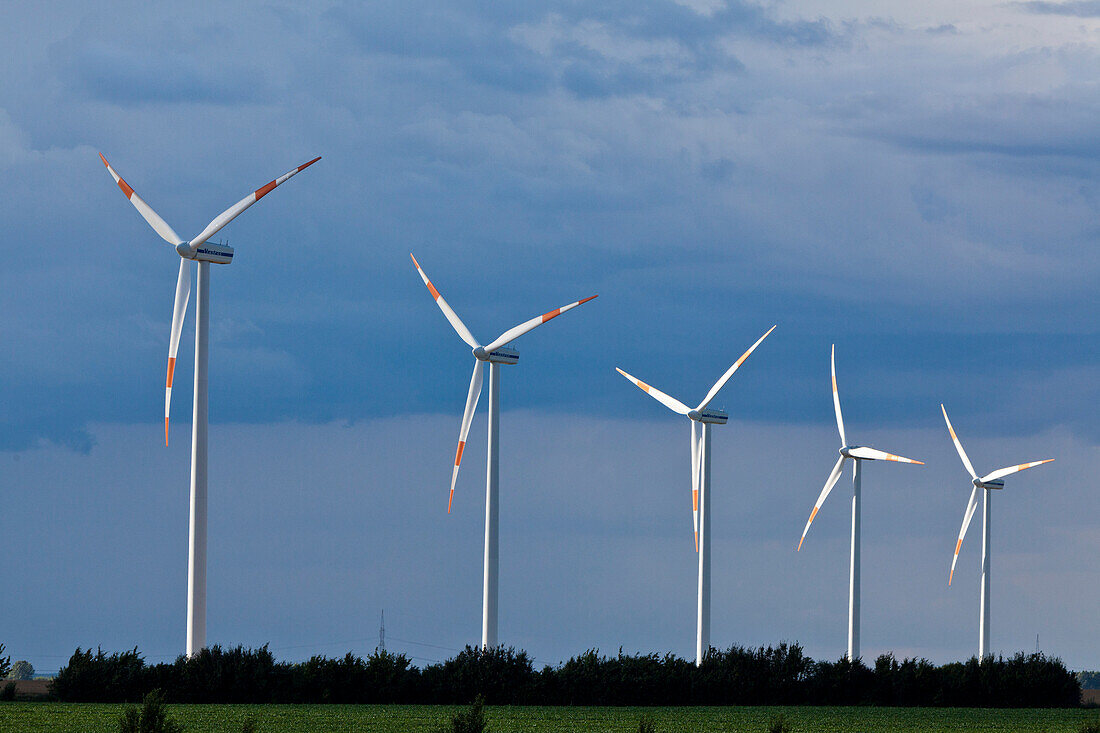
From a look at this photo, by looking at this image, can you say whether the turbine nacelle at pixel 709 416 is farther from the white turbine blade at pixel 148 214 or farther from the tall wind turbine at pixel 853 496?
the white turbine blade at pixel 148 214

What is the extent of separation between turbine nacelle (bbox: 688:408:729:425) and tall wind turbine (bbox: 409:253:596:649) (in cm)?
1454

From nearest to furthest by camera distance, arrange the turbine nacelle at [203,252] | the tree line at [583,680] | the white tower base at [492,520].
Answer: the tree line at [583,680] → the turbine nacelle at [203,252] → the white tower base at [492,520]

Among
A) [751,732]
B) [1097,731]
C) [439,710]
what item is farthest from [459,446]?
[1097,731]

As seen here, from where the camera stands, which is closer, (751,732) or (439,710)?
(751,732)

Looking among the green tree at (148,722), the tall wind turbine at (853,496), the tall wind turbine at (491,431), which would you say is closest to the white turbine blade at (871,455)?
the tall wind turbine at (853,496)

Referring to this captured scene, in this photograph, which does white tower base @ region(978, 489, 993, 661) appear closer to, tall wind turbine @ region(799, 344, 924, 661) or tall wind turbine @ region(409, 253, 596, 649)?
tall wind turbine @ region(799, 344, 924, 661)

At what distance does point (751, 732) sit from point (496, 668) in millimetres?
17093

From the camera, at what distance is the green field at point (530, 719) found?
4434 centimetres

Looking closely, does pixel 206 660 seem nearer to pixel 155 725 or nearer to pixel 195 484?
pixel 195 484

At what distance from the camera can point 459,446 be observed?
74500 mm

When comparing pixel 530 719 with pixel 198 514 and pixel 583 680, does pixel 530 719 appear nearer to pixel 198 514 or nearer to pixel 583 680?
pixel 583 680

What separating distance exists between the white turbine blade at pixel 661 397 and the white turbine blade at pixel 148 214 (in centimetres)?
3290

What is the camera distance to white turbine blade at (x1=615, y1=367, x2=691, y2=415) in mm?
86875

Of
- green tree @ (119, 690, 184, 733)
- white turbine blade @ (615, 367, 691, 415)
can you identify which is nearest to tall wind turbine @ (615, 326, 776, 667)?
white turbine blade @ (615, 367, 691, 415)
